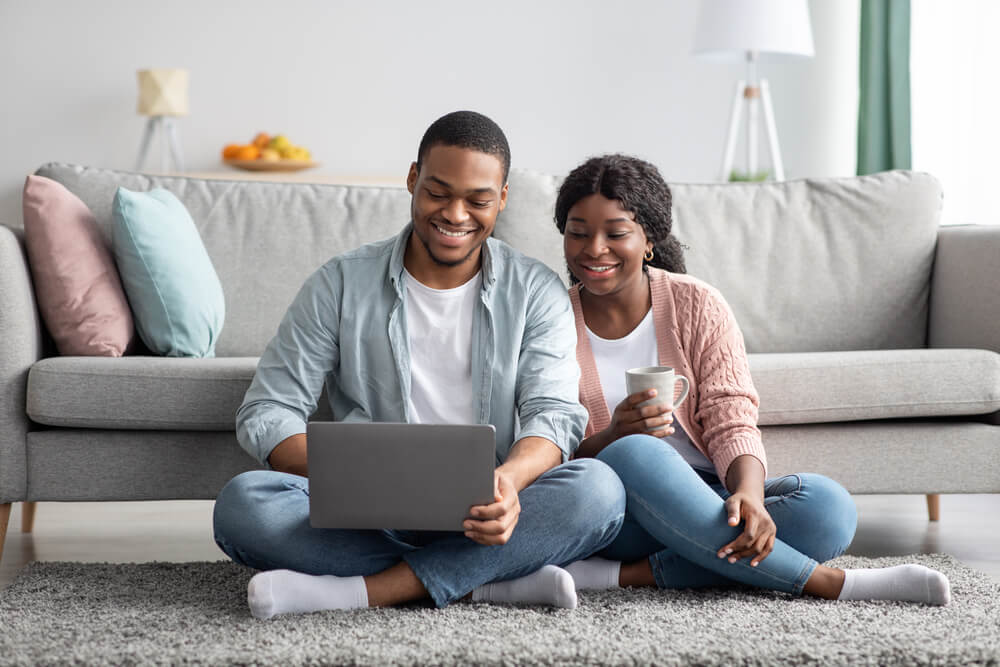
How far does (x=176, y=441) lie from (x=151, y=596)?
0.36 m

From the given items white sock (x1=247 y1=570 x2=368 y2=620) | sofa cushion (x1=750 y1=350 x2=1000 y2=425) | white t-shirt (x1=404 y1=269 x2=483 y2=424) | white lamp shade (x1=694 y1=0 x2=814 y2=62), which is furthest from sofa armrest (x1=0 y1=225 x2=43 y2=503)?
white lamp shade (x1=694 y1=0 x2=814 y2=62)

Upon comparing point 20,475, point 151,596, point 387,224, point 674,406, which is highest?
point 387,224

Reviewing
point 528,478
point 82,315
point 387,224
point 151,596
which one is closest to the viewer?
point 528,478

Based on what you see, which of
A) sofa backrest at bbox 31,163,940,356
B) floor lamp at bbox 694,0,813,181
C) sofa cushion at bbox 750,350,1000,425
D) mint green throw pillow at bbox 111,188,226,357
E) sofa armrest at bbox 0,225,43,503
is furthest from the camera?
floor lamp at bbox 694,0,813,181

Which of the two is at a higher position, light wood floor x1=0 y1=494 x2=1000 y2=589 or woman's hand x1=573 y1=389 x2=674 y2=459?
woman's hand x1=573 y1=389 x2=674 y2=459

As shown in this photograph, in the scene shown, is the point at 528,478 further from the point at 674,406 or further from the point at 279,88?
the point at 279,88

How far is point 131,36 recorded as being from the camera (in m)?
4.71

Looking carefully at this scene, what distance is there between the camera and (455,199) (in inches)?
66.1

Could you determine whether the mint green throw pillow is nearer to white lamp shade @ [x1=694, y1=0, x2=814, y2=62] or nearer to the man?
the man

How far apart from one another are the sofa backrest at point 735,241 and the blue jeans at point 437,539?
3.03ft

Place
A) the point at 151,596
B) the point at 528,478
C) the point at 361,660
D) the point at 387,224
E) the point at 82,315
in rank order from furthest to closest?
the point at 387,224, the point at 82,315, the point at 151,596, the point at 528,478, the point at 361,660

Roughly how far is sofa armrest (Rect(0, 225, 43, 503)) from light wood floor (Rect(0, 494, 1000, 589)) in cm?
20

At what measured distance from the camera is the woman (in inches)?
63.7

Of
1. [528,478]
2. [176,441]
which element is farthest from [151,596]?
[528,478]
